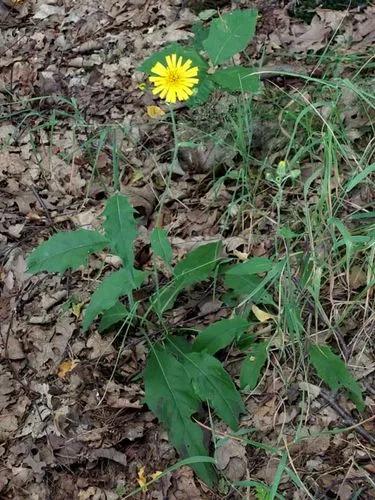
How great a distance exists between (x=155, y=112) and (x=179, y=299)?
109 centimetres

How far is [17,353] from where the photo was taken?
2396 mm

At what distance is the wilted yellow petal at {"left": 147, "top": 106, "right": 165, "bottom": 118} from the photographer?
3.06 metres

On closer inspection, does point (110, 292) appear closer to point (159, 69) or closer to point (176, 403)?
point (176, 403)

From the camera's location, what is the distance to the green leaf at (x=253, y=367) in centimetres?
205

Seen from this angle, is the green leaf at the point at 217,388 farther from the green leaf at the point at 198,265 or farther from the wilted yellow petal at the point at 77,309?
the wilted yellow petal at the point at 77,309

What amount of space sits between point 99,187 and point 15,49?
4.62 feet

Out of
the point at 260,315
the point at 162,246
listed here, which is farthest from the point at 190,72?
the point at 260,315

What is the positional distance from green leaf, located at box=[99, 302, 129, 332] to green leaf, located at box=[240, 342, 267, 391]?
464 millimetres

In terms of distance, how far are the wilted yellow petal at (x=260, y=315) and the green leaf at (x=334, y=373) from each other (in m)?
0.22

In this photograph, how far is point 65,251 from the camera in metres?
2.09

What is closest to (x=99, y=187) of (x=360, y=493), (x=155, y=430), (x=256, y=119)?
(x=256, y=119)

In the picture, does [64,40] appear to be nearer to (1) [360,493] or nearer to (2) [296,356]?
(2) [296,356]

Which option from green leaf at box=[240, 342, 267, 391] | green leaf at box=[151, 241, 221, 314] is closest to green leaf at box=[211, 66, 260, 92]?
green leaf at box=[151, 241, 221, 314]

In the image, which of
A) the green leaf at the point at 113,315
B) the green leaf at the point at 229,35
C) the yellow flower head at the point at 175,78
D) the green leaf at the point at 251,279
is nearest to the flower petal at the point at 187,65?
the yellow flower head at the point at 175,78
